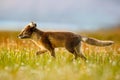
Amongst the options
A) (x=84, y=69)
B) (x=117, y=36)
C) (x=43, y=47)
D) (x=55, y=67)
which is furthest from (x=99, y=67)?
(x=117, y=36)

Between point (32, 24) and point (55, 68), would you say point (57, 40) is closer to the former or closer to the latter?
point (32, 24)

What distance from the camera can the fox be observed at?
13.2 metres

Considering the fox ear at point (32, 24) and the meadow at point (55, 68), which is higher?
the fox ear at point (32, 24)

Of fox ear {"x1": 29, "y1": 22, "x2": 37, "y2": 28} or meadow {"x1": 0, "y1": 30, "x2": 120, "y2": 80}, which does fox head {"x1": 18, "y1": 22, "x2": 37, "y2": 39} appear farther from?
meadow {"x1": 0, "y1": 30, "x2": 120, "y2": 80}

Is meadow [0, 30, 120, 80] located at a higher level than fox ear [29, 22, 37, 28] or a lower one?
lower

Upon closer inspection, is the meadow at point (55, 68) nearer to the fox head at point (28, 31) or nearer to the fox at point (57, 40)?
the fox at point (57, 40)

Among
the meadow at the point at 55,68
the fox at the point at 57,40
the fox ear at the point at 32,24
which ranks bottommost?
the meadow at the point at 55,68

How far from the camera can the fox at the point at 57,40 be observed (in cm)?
1320

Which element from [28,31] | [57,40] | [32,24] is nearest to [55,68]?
[57,40]

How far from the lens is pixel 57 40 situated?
13.4 metres

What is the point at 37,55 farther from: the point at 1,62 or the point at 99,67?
the point at 99,67

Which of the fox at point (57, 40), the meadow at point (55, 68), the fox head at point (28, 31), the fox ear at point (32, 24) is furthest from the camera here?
the fox head at point (28, 31)

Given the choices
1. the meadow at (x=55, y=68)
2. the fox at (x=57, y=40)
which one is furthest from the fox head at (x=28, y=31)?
the meadow at (x=55, y=68)

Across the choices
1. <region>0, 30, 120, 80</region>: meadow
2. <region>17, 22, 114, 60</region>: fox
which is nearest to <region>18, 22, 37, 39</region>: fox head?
<region>17, 22, 114, 60</region>: fox
